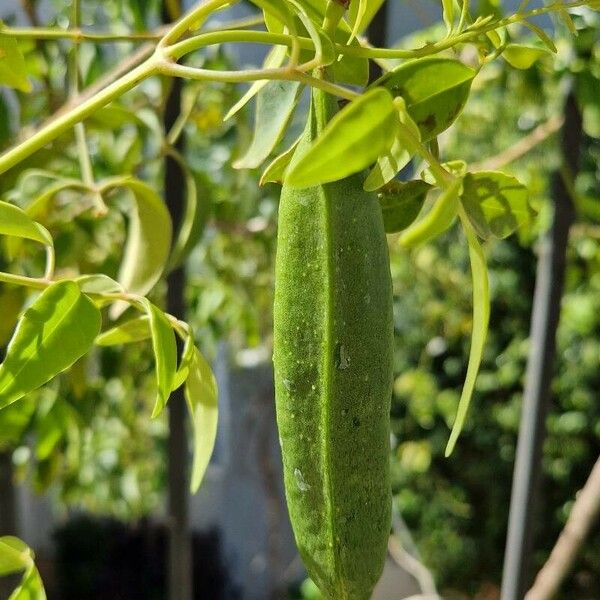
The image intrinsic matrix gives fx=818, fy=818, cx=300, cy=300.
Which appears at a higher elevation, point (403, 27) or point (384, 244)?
point (403, 27)

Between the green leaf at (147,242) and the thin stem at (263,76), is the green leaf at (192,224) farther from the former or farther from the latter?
the thin stem at (263,76)

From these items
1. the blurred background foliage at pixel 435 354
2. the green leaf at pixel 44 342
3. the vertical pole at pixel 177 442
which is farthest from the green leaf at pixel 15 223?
the blurred background foliage at pixel 435 354

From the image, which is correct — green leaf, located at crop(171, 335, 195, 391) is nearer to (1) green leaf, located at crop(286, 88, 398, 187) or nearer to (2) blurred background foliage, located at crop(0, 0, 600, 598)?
(1) green leaf, located at crop(286, 88, 398, 187)

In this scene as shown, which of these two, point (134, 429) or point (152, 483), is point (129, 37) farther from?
→ point (152, 483)

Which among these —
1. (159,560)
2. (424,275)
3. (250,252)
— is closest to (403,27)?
(424,275)

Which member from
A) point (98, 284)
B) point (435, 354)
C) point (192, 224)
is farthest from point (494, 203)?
point (435, 354)

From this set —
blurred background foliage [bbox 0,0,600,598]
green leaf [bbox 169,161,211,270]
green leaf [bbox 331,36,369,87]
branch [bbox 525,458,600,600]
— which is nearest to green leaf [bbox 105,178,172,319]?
green leaf [bbox 169,161,211,270]
